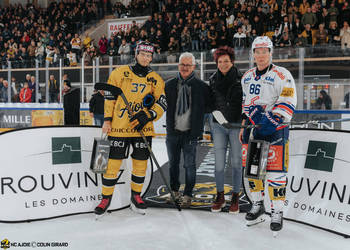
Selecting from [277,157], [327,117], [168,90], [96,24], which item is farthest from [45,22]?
[277,157]

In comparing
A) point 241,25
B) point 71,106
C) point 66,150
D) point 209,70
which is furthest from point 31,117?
point 66,150

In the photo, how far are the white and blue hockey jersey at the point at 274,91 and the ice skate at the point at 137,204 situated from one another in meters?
1.15

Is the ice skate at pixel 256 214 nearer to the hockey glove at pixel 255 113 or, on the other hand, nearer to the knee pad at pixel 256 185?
the knee pad at pixel 256 185

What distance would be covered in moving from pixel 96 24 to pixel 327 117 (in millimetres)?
12899

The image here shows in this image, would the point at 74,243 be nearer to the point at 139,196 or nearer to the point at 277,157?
the point at 139,196

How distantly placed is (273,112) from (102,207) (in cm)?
150

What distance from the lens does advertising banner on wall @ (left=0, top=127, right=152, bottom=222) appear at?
280cm

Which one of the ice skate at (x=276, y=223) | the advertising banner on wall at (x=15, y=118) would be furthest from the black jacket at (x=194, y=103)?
the advertising banner on wall at (x=15, y=118)

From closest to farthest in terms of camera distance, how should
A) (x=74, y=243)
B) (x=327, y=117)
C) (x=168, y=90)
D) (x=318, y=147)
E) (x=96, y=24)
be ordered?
1. (x=74, y=243)
2. (x=318, y=147)
3. (x=168, y=90)
4. (x=327, y=117)
5. (x=96, y=24)

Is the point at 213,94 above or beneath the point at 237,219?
above

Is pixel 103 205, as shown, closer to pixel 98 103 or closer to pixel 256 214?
pixel 256 214

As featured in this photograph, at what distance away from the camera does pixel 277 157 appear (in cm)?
263

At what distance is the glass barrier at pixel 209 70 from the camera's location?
6.38 meters

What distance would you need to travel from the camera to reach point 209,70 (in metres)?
7.51
